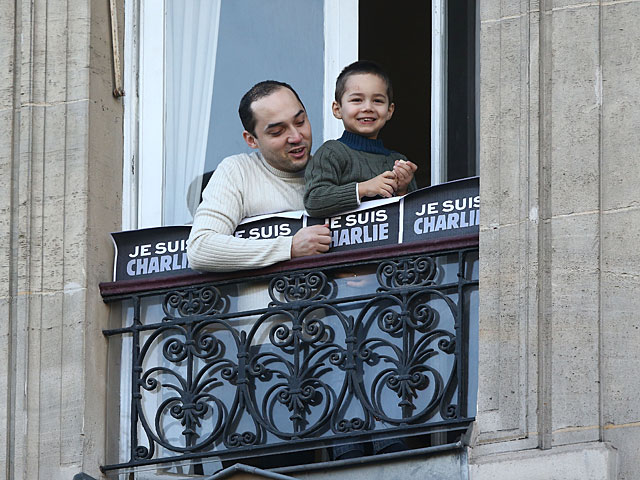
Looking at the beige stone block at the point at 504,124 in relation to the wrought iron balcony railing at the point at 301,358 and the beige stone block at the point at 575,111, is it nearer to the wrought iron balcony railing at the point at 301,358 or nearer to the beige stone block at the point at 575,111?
the beige stone block at the point at 575,111

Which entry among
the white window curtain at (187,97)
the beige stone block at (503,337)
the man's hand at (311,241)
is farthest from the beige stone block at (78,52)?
the beige stone block at (503,337)

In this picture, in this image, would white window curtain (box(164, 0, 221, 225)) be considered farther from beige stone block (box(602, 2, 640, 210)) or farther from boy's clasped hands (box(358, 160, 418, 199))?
beige stone block (box(602, 2, 640, 210))

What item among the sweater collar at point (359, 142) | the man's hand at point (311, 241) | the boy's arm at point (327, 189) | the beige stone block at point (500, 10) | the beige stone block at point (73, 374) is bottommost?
the beige stone block at point (73, 374)

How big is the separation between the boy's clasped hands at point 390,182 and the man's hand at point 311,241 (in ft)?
0.73

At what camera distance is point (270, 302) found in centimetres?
1083

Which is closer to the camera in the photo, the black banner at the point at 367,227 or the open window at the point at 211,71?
the black banner at the point at 367,227

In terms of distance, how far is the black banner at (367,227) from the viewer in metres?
10.6

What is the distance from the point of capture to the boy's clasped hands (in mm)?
10719

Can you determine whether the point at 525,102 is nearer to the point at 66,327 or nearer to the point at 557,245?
the point at 557,245

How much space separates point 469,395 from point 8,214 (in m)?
2.32

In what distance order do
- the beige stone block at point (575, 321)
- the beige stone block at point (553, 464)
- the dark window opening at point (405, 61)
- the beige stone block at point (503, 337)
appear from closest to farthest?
the beige stone block at point (553, 464)
the beige stone block at point (575, 321)
the beige stone block at point (503, 337)
the dark window opening at point (405, 61)

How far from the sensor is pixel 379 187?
10.7 m

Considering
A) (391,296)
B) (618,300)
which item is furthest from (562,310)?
(391,296)

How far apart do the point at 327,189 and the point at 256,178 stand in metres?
0.49
